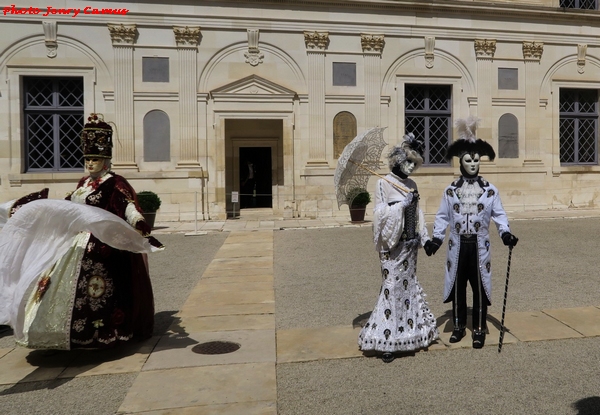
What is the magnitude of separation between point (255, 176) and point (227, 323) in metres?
13.3

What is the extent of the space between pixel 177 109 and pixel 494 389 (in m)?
14.1

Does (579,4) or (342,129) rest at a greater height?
(579,4)

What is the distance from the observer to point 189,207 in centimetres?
1598

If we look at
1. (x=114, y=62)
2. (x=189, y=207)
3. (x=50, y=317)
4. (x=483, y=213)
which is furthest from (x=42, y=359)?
(x=114, y=62)

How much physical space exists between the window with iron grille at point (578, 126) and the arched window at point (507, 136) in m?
2.26

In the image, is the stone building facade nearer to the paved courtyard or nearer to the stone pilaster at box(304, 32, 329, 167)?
the stone pilaster at box(304, 32, 329, 167)

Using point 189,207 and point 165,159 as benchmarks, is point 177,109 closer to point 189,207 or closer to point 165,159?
point 165,159

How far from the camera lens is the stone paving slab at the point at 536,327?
4.73 metres

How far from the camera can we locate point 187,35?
15.8 m

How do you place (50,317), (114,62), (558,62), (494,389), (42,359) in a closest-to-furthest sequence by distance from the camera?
1. (494,389)
2. (50,317)
3. (42,359)
4. (114,62)
5. (558,62)

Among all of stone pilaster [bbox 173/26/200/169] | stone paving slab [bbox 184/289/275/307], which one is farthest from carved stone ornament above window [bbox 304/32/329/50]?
stone paving slab [bbox 184/289/275/307]

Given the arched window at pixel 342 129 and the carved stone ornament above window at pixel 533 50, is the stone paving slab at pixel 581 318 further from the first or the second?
the carved stone ornament above window at pixel 533 50

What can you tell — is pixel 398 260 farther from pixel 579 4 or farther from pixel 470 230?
pixel 579 4

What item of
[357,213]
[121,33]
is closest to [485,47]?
[357,213]
